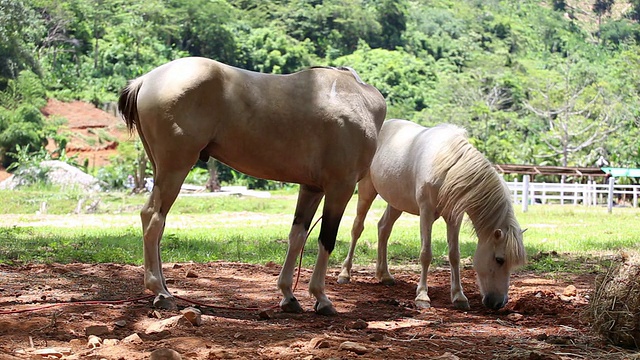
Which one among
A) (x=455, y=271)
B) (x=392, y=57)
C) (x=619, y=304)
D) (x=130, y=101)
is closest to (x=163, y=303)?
(x=130, y=101)

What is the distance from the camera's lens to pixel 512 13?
328 ft

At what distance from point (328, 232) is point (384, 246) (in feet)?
8.17

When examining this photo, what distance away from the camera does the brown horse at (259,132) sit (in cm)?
514

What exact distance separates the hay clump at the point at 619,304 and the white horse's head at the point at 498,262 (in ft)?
5.17

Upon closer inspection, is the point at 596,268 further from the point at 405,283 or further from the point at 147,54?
the point at 147,54

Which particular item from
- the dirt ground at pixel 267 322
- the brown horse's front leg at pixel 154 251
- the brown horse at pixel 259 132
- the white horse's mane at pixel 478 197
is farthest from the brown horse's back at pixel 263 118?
the dirt ground at pixel 267 322

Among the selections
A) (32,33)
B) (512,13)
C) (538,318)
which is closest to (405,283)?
(538,318)

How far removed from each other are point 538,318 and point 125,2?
62.8 meters

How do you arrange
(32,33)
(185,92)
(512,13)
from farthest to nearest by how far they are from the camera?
(512,13) → (32,33) → (185,92)

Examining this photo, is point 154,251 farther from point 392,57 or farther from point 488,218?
point 392,57

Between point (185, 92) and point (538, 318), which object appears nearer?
point (185, 92)

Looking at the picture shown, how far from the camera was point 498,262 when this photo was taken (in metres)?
6.34

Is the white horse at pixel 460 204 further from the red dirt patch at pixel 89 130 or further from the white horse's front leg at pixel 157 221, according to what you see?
the red dirt patch at pixel 89 130

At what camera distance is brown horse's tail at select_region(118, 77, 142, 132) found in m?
5.39
